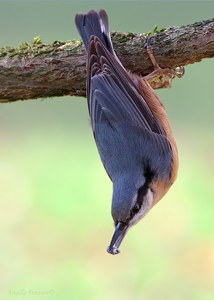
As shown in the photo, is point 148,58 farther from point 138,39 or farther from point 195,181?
point 195,181

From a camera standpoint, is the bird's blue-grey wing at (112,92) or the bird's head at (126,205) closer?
the bird's head at (126,205)

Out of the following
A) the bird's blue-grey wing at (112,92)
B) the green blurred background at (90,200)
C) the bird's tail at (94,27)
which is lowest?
the green blurred background at (90,200)

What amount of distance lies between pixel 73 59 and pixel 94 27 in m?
0.28

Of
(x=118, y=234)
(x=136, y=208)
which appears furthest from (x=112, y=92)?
(x=118, y=234)

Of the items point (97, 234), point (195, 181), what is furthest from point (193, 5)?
point (97, 234)

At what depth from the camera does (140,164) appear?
19.5ft

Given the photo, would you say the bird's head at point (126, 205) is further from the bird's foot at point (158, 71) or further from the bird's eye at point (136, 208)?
the bird's foot at point (158, 71)

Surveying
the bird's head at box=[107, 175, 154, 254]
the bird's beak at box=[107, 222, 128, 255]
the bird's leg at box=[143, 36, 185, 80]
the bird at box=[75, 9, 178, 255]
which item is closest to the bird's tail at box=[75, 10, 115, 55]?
the bird at box=[75, 9, 178, 255]

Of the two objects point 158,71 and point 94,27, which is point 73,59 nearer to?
point 94,27

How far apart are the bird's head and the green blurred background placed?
1.35 metres

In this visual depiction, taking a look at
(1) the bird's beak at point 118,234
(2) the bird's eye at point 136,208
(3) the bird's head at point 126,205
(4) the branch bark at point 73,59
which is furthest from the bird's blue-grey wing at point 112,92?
(1) the bird's beak at point 118,234

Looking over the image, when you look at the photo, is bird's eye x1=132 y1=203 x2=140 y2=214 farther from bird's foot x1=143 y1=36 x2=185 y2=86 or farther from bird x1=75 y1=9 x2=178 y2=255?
bird's foot x1=143 y1=36 x2=185 y2=86

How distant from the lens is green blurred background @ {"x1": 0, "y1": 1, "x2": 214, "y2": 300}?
7.18 metres

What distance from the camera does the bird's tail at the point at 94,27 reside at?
617 centimetres
